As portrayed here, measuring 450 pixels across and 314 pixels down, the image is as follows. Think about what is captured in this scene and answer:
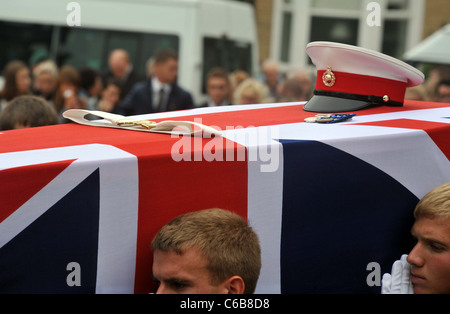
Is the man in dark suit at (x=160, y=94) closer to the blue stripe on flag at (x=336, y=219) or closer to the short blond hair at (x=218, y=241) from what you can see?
the blue stripe on flag at (x=336, y=219)

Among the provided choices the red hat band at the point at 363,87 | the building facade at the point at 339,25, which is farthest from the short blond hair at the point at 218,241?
the building facade at the point at 339,25

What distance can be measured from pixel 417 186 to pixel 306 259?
1.52 feet

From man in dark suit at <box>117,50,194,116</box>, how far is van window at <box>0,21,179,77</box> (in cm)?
203

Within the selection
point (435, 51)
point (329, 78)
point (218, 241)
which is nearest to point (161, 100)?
point (435, 51)

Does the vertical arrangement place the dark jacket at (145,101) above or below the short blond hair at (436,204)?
above

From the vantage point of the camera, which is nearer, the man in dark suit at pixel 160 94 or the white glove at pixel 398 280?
the white glove at pixel 398 280

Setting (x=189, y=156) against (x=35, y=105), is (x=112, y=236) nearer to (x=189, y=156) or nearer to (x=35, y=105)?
(x=189, y=156)

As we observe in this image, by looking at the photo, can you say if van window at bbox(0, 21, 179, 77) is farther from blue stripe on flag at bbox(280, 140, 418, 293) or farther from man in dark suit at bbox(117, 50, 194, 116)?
blue stripe on flag at bbox(280, 140, 418, 293)

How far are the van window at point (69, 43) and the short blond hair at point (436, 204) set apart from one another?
6.98 meters

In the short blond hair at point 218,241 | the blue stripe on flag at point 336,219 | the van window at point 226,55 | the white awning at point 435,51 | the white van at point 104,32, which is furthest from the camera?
the van window at point 226,55

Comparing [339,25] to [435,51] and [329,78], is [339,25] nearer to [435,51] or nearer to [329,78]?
[435,51]

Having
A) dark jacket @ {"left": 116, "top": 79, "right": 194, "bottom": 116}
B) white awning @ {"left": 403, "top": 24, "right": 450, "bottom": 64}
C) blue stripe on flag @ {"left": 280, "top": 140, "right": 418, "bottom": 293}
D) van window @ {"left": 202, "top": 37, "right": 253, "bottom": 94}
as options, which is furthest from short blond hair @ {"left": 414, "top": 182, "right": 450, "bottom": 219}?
van window @ {"left": 202, "top": 37, "right": 253, "bottom": 94}

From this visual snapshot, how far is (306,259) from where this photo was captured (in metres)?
2.41

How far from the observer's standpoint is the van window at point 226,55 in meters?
9.59
